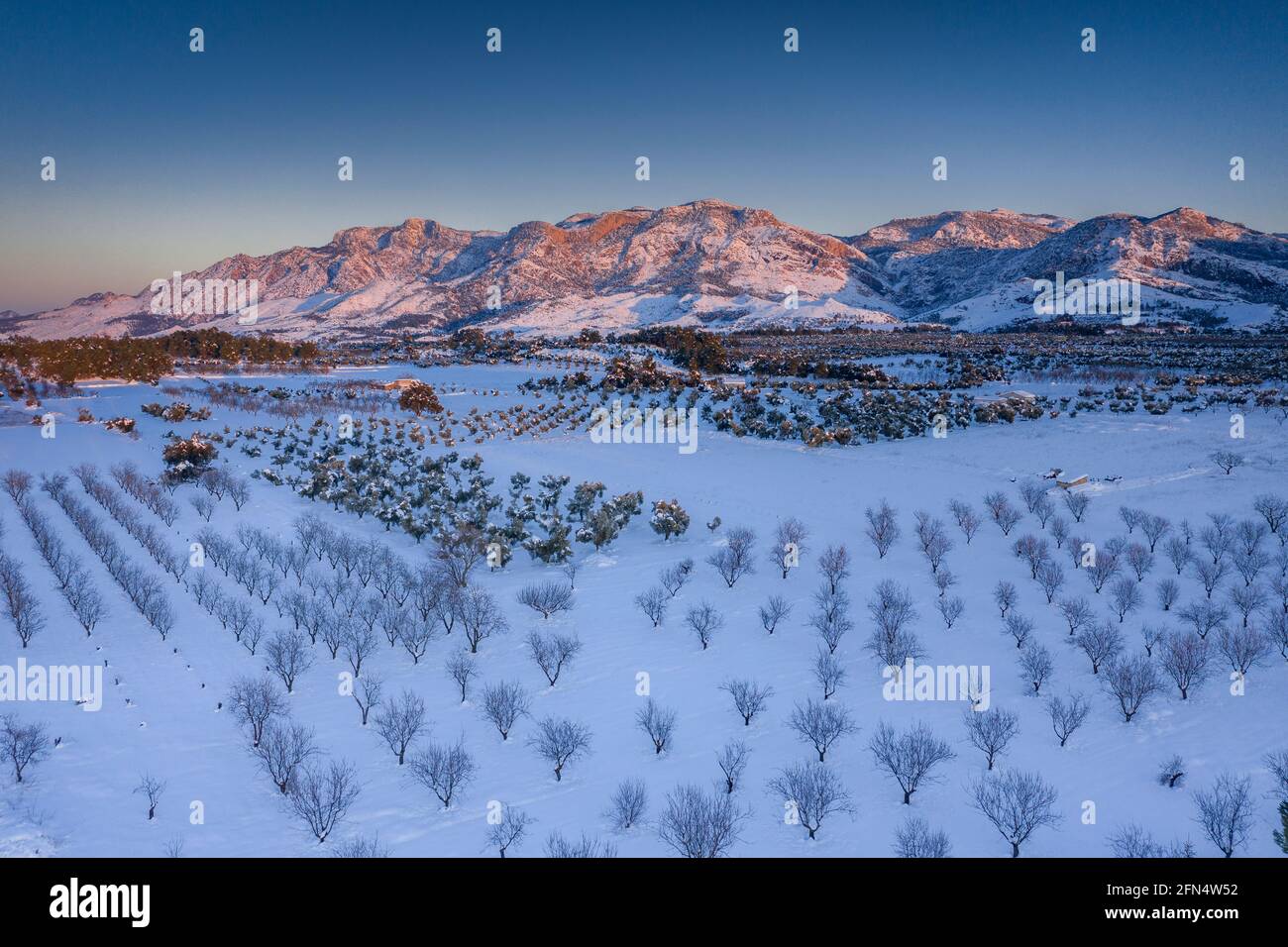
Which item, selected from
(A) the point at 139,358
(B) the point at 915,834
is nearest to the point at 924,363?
(B) the point at 915,834

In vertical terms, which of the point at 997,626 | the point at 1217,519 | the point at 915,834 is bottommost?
the point at 915,834

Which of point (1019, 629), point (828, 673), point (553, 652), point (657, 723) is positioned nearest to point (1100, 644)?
point (1019, 629)

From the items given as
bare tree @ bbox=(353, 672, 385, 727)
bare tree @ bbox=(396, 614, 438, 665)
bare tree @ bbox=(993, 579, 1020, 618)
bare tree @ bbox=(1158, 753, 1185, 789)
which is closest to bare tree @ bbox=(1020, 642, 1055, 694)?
bare tree @ bbox=(993, 579, 1020, 618)

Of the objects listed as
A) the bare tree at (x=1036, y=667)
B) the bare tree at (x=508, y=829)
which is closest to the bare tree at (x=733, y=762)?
the bare tree at (x=508, y=829)

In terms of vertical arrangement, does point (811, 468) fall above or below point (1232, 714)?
above

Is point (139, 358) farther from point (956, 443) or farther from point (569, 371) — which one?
point (956, 443)

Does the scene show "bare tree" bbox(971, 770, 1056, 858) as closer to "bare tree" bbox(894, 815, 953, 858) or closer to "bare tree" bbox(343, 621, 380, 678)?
"bare tree" bbox(894, 815, 953, 858)

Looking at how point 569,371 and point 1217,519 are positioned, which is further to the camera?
point 569,371
